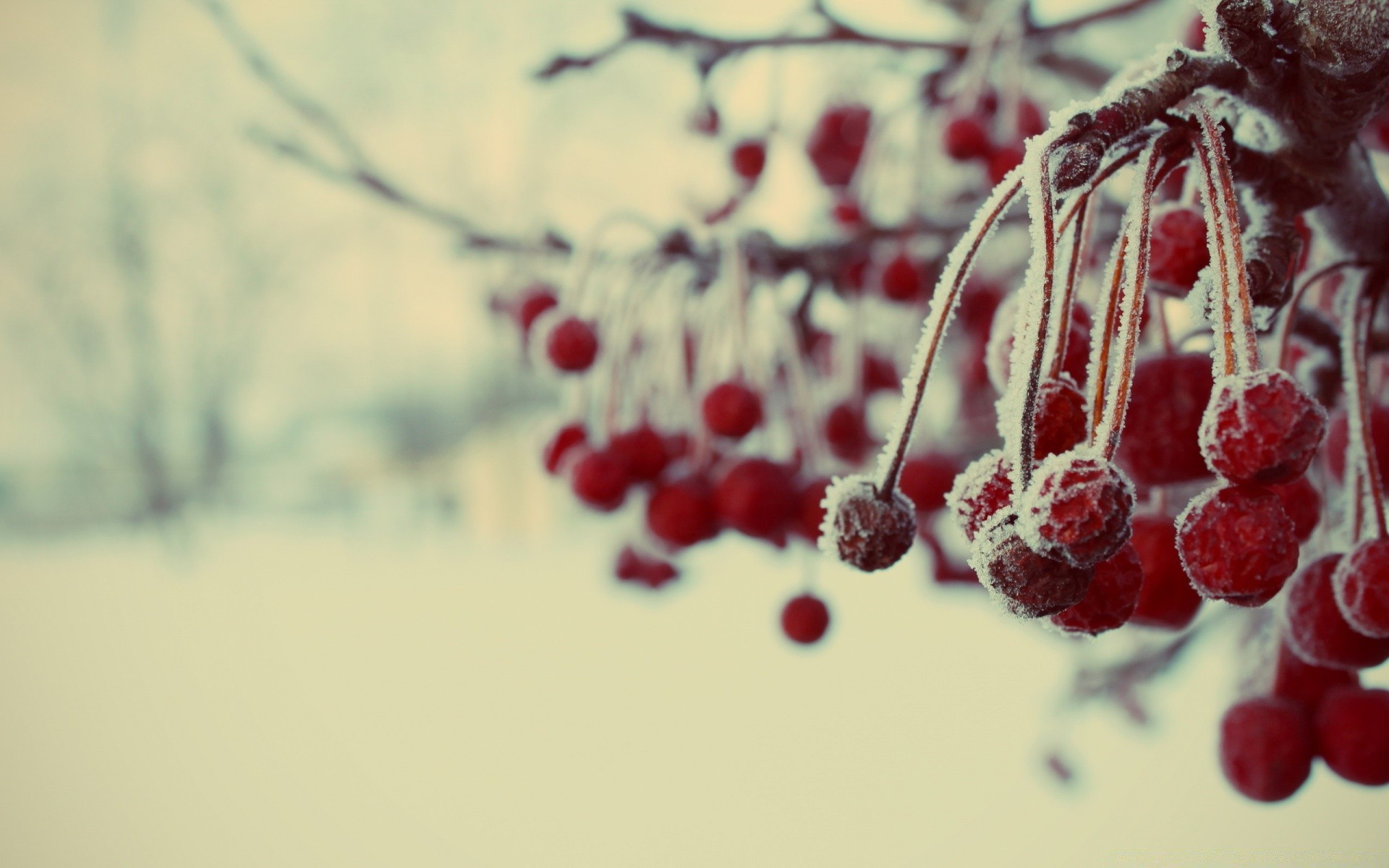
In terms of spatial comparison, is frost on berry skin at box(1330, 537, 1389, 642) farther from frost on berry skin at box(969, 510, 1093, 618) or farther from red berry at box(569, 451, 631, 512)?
red berry at box(569, 451, 631, 512)

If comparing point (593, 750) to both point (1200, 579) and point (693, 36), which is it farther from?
point (1200, 579)

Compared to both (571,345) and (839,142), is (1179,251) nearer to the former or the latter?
(571,345)

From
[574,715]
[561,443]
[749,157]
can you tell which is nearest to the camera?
[561,443]

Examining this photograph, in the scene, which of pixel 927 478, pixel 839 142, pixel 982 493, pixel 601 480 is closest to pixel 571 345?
pixel 601 480

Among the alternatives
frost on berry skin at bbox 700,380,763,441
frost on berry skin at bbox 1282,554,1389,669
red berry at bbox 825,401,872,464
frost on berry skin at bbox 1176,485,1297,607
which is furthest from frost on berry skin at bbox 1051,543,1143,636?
red berry at bbox 825,401,872,464

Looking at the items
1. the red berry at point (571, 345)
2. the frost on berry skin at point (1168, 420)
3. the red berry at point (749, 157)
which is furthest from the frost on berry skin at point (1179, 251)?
the red berry at point (749, 157)

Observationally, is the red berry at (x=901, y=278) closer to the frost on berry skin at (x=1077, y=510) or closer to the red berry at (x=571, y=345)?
the red berry at (x=571, y=345)
